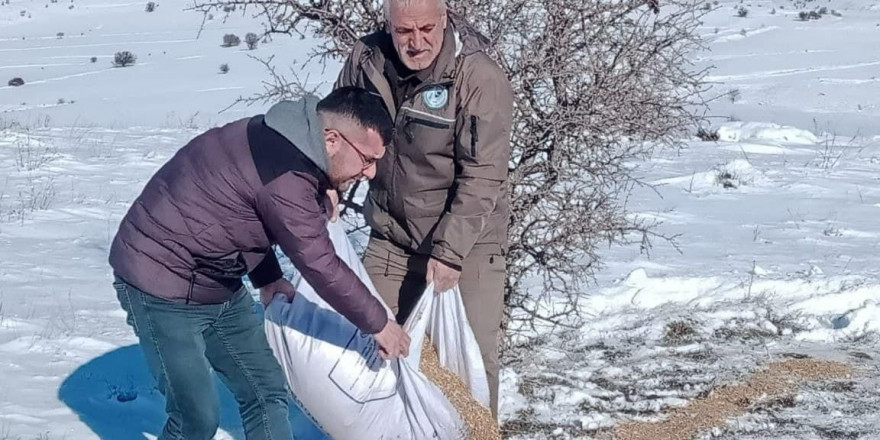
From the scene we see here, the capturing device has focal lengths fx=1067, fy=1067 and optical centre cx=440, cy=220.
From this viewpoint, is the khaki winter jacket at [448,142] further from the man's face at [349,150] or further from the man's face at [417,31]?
the man's face at [349,150]

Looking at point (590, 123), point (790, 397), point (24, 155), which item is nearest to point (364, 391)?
point (590, 123)

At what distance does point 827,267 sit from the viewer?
718 cm

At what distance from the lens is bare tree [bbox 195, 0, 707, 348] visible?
4.86 metres

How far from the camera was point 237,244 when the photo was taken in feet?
10.6

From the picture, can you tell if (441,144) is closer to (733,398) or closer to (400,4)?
A: (400,4)

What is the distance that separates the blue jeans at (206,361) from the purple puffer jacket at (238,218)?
0.07 metres

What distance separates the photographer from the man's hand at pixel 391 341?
11.2ft

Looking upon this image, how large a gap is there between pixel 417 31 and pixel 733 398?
104 inches

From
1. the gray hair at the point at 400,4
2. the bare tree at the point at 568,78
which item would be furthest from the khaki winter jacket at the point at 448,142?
the bare tree at the point at 568,78

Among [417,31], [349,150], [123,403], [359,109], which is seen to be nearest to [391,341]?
[349,150]

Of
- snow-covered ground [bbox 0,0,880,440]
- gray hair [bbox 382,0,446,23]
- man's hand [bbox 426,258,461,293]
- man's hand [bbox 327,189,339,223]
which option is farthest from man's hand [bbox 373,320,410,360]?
snow-covered ground [bbox 0,0,880,440]

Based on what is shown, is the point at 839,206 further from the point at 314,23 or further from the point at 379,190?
the point at 379,190

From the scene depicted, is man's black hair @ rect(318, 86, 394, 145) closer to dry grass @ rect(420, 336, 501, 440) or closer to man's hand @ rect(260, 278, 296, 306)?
man's hand @ rect(260, 278, 296, 306)

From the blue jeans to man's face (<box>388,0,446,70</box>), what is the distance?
0.98 metres
